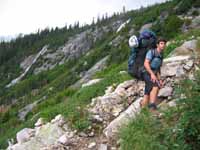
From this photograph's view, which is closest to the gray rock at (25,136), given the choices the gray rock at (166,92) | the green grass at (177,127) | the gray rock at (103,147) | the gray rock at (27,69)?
the gray rock at (103,147)

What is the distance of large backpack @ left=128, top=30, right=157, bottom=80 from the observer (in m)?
10.4

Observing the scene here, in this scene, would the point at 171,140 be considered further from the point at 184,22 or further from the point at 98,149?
the point at 184,22

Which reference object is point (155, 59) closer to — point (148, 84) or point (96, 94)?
point (148, 84)

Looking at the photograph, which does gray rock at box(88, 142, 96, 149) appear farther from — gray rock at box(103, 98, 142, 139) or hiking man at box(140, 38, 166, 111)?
hiking man at box(140, 38, 166, 111)

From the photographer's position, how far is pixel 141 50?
1054 cm

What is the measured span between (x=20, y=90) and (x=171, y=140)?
9408 centimetres

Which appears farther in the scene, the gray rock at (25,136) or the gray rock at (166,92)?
the gray rock at (25,136)

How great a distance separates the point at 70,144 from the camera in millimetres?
10938

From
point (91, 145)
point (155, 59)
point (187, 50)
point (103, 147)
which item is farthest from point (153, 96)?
point (187, 50)

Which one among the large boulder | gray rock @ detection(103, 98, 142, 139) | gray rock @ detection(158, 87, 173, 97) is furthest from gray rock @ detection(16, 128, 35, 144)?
the large boulder

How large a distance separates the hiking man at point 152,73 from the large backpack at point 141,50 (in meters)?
0.17

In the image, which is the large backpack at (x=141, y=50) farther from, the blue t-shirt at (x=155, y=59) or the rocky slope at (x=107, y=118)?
the rocky slope at (x=107, y=118)

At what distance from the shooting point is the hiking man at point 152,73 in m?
10.0

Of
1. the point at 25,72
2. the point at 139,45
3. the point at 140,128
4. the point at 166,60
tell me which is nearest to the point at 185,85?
the point at 140,128
